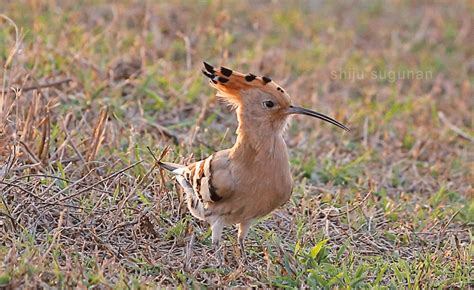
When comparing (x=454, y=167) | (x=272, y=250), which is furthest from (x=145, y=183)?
(x=454, y=167)

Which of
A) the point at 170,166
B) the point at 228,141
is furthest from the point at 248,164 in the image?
the point at 228,141

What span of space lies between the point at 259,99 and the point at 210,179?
1.26 ft

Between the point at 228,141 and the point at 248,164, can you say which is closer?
the point at 248,164

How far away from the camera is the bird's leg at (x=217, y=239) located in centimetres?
361

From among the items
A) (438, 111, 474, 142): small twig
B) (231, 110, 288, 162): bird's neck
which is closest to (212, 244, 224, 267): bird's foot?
(231, 110, 288, 162): bird's neck

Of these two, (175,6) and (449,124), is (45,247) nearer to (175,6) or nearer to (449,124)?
(449,124)

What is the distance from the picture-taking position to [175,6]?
24.2ft

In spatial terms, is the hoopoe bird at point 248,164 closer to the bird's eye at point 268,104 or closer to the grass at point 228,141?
the bird's eye at point 268,104

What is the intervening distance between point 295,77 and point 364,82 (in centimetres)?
60

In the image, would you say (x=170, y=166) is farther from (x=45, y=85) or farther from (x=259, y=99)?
(x=45, y=85)

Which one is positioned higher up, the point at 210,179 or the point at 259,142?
the point at 259,142

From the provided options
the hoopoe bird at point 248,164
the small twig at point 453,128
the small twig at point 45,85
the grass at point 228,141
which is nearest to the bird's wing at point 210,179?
the hoopoe bird at point 248,164

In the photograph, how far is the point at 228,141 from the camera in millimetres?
5234

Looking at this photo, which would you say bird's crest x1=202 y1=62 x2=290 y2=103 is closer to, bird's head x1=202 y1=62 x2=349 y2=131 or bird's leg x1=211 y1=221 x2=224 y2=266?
bird's head x1=202 y1=62 x2=349 y2=131
